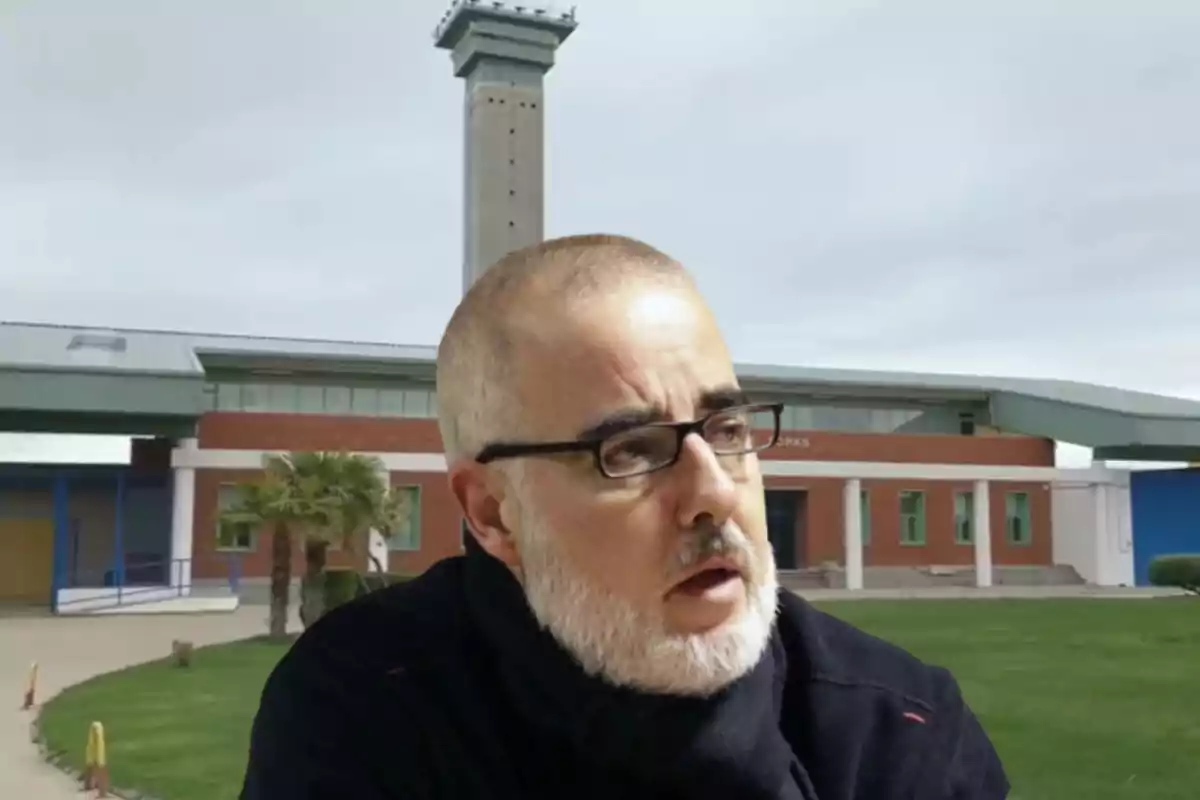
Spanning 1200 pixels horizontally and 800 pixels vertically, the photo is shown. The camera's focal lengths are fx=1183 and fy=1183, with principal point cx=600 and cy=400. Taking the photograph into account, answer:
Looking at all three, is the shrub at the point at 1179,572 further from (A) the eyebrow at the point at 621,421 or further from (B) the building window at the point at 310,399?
(A) the eyebrow at the point at 621,421

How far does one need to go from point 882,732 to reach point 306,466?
18066 millimetres

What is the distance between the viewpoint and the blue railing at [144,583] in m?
25.9

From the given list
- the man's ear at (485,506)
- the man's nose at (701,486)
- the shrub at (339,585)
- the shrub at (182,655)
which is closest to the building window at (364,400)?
the shrub at (339,585)

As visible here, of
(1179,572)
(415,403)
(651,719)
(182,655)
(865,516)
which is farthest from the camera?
(865,516)

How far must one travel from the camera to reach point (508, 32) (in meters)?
5.18

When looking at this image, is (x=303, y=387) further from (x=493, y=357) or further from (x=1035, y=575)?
(x=493, y=357)

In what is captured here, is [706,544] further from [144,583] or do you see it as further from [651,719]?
[144,583]

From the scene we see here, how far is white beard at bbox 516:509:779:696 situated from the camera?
Answer: 1384 mm

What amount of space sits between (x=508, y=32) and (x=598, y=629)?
4.24m

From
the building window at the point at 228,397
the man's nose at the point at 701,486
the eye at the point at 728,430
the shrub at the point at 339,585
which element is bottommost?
the shrub at the point at 339,585

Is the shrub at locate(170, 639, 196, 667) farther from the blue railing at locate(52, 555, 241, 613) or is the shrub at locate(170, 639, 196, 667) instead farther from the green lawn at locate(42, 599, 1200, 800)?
the blue railing at locate(52, 555, 241, 613)

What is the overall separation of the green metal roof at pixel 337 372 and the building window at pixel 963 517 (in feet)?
11.5

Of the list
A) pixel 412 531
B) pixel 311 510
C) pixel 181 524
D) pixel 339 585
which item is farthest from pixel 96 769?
pixel 412 531

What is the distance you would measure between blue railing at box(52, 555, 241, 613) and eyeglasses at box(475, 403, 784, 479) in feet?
87.5
